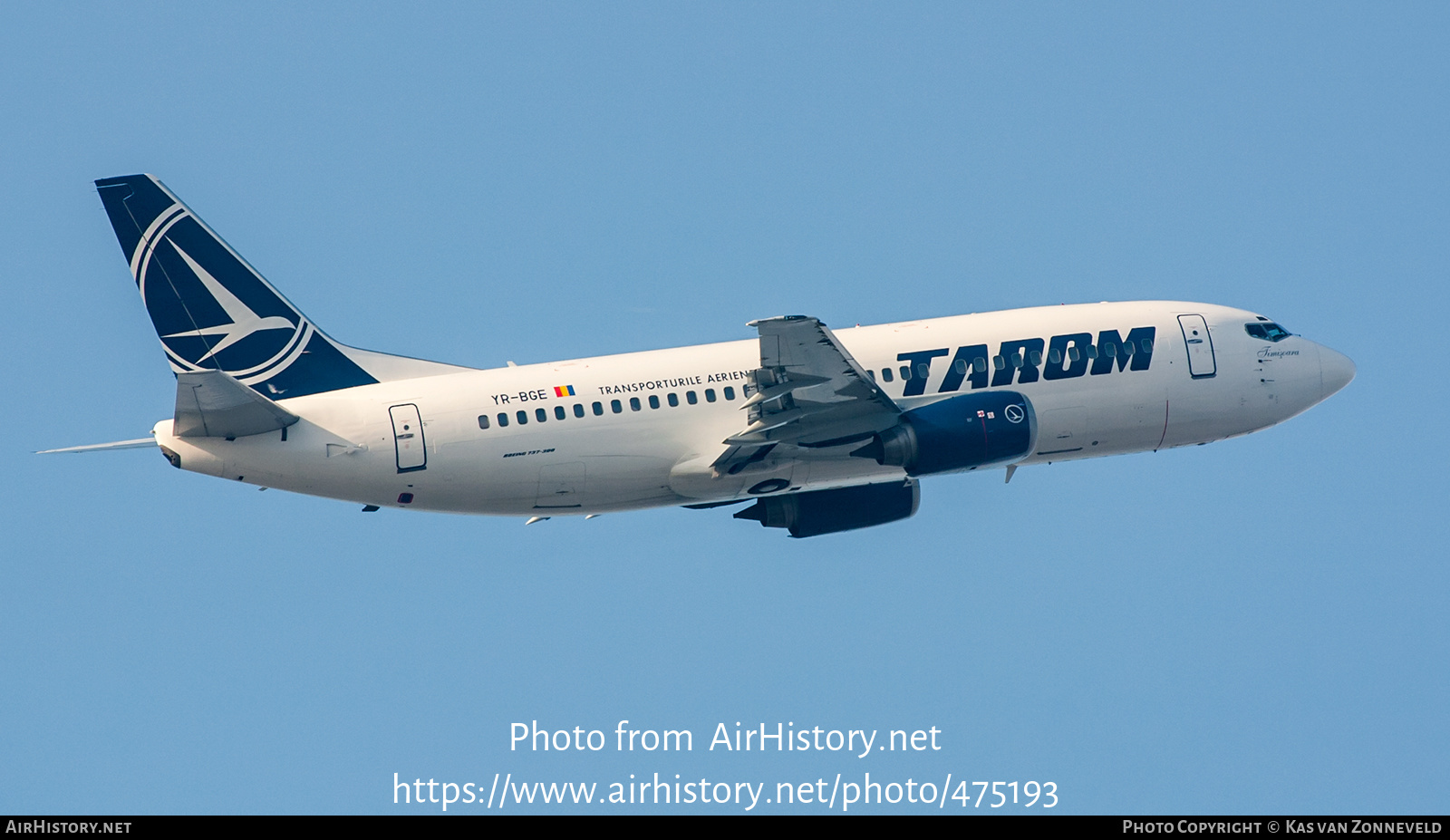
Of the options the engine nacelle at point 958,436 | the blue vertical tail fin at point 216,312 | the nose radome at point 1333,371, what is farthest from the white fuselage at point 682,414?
the engine nacelle at point 958,436

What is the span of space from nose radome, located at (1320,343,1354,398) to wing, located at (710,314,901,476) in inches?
592

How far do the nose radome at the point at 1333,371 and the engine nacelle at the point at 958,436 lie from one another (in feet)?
37.4

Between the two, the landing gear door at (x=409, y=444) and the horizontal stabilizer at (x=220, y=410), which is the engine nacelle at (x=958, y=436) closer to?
the landing gear door at (x=409, y=444)

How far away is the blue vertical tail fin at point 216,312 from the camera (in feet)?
152

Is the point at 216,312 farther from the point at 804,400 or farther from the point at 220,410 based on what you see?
the point at 804,400

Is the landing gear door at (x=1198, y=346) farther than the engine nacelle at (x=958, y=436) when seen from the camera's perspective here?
Yes

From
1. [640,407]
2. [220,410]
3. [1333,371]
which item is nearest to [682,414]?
[640,407]

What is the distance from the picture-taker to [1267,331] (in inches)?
2115

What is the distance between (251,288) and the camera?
47.3 metres

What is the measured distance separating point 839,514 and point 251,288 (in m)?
17.2

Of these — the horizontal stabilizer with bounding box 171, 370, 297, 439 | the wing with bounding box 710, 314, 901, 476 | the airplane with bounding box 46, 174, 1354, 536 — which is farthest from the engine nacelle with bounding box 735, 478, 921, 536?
the horizontal stabilizer with bounding box 171, 370, 297, 439

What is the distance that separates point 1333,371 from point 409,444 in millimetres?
27778

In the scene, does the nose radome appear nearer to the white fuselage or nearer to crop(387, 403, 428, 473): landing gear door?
the white fuselage
